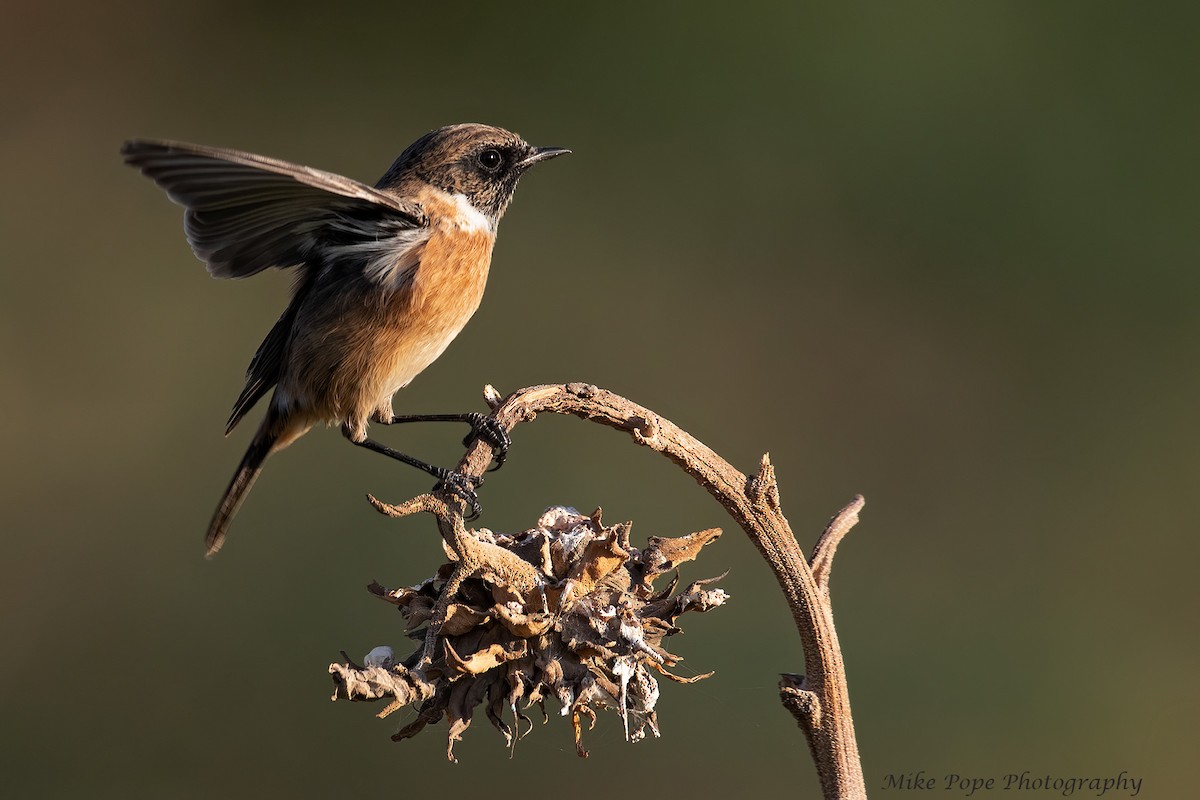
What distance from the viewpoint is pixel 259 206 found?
2855 millimetres

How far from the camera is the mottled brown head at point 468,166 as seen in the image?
11.0 ft

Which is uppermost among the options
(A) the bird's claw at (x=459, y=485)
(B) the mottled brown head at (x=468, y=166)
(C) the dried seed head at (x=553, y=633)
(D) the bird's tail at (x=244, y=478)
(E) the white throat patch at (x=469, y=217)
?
(B) the mottled brown head at (x=468, y=166)

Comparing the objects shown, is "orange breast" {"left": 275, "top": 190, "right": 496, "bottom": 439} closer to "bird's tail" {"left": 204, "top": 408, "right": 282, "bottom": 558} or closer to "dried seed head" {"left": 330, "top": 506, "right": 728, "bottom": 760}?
"bird's tail" {"left": 204, "top": 408, "right": 282, "bottom": 558}

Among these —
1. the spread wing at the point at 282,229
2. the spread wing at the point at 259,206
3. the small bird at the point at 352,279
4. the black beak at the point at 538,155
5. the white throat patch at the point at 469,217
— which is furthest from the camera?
the black beak at the point at 538,155

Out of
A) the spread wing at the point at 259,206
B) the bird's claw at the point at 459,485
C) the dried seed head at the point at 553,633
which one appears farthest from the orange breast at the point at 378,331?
the dried seed head at the point at 553,633

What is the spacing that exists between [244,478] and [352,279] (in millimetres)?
663

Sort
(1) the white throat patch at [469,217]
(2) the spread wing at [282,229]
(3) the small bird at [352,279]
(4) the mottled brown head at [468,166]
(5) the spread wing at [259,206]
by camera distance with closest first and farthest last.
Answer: (5) the spread wing at [259,206], (2) the spread wing at [282,229], (3) the small bird at [352,279], (1) the white throat patch at [469,217], (4) the mottled brown head at [468,166]

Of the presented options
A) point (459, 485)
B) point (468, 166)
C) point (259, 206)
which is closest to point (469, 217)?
point (468, 166)

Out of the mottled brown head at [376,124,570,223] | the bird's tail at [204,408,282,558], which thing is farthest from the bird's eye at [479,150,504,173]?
the bird's tail at [204,408,282,558]

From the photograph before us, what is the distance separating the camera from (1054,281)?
620cm

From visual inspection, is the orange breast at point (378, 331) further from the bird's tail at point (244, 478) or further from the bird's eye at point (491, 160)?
the bird's eye at point (491, 160)

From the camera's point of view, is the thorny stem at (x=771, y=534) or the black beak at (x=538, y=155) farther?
the black beak at (x=538, y=155)

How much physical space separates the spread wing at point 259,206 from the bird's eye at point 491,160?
1.45 ft

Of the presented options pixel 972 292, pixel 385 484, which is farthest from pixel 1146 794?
pixel 385 484
